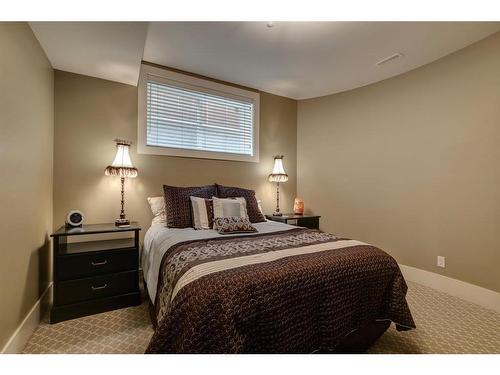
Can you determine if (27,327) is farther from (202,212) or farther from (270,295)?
(270,295)

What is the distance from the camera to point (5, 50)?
4.62 ft

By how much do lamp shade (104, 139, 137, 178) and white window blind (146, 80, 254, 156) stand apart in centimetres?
38

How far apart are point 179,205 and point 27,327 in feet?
4.64

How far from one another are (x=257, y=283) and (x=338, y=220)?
279cm

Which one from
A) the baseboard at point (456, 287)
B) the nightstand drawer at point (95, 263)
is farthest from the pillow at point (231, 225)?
the baseboard at point (456, 287)

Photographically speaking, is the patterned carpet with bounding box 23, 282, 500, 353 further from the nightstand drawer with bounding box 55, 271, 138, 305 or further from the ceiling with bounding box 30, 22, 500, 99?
the ceiling with bounding box 30, 22, 500, 99

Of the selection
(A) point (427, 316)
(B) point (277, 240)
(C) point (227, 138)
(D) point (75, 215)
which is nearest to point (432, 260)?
(A) point (427, 316)

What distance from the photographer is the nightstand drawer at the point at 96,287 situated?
1.95m

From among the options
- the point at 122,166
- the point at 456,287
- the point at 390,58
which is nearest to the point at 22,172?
the point at 122,166

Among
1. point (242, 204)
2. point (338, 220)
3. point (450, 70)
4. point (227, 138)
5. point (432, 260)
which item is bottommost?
point (432, 260)

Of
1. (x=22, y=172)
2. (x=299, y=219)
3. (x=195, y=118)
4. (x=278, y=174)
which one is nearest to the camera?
(x=22, y=172)

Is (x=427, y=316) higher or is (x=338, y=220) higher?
(x=338, y=220)

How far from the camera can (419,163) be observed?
2.81 meters
